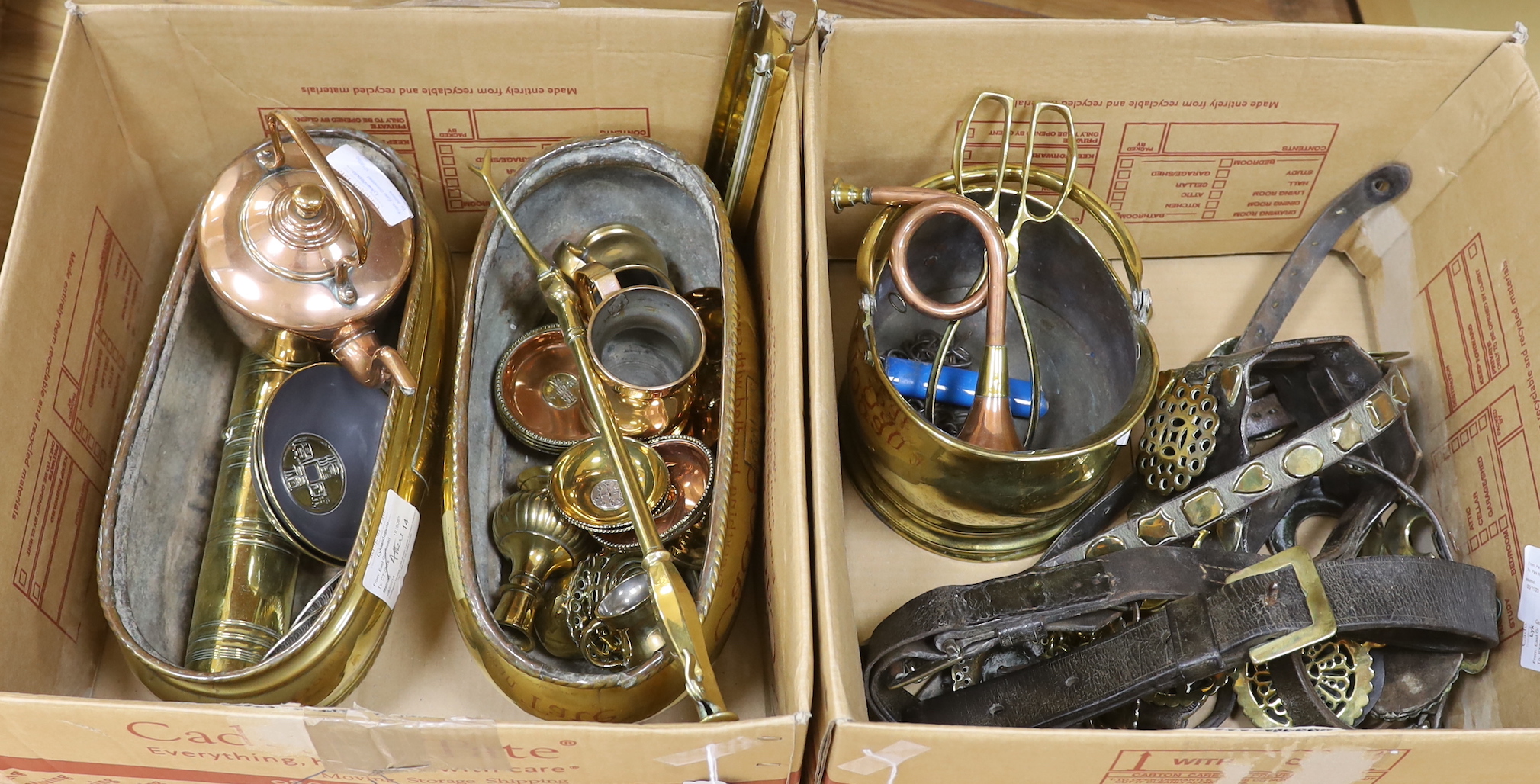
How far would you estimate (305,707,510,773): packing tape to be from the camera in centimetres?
59

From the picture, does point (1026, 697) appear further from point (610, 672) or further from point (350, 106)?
point (350, 106)

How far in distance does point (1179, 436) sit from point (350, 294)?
2.15ft

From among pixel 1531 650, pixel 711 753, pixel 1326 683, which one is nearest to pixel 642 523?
pixel 711 753

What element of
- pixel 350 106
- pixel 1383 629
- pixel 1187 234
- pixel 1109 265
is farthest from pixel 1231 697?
pixel 350 106

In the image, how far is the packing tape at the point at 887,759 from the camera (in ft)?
1.98

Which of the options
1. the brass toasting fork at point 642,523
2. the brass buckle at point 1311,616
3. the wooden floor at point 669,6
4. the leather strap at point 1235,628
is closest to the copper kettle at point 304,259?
the brass toasting fork at point 642,523

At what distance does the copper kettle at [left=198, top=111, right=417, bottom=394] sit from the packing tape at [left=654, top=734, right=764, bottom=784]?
1.18 feet

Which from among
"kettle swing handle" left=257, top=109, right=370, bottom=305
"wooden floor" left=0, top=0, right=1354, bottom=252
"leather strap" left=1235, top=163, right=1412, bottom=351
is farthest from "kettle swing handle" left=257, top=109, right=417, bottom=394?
"leather strap" left=1235, top=163, right=1412, bottom=351

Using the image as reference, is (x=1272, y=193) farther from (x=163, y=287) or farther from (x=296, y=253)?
(x=163, y=287)

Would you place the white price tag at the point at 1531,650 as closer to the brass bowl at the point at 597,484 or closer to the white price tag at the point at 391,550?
the brass bowl at the point at 597,484

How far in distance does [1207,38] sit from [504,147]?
1.96ft

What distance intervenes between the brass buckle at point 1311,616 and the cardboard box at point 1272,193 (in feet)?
0.26

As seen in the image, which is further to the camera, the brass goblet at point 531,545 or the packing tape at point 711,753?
the brass goblet at point 531,545

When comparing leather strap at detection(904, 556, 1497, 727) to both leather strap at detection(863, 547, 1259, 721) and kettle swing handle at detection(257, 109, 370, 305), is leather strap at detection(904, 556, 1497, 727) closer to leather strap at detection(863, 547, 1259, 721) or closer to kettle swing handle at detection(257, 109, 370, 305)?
leather strap at detection(863, 547, 1259, 721)
